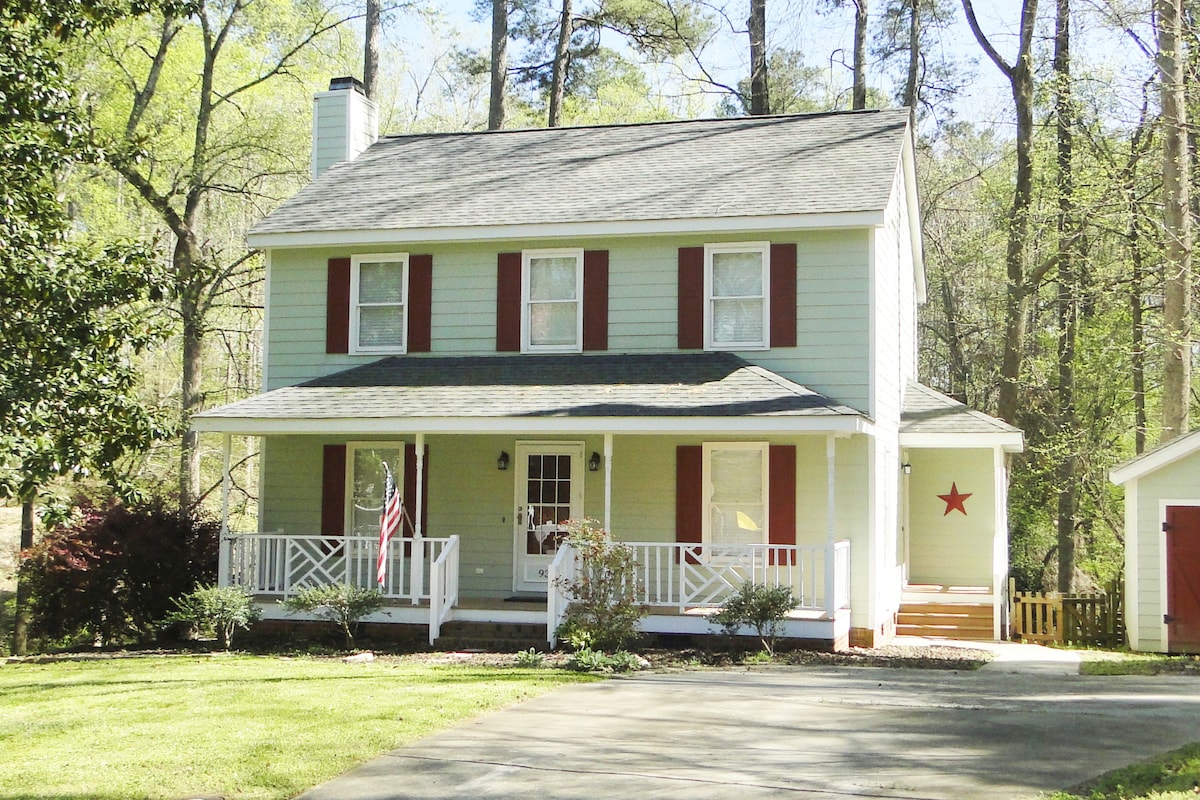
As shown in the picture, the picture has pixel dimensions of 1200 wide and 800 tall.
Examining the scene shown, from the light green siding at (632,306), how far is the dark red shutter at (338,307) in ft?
0.39

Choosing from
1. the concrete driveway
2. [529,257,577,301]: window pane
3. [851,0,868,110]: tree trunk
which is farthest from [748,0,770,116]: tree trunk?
the concrete driveway

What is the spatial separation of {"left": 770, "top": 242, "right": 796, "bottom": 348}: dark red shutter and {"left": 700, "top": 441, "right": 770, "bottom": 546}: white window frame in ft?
4.60

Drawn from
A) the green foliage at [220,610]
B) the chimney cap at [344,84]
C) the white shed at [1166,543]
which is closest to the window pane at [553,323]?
the green foliage at [220,610]

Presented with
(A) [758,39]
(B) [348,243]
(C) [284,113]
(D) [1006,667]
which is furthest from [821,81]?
(D) [1006,667]

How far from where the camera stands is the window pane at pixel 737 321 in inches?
645

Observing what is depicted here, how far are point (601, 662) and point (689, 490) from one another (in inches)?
152

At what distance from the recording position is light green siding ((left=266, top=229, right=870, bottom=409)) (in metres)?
15.8

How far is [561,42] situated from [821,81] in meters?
7.18

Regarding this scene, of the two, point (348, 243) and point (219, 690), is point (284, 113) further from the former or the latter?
point (219, 690)

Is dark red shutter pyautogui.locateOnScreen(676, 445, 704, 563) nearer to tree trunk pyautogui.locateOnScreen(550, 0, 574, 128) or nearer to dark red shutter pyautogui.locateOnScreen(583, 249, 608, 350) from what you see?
dark red shutter pyautogui.locateOnScreen(583, 249, 608, 350)

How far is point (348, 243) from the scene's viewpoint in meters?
17.5

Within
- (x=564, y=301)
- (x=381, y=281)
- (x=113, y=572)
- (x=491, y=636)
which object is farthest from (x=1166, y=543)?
(x=113, y=572)

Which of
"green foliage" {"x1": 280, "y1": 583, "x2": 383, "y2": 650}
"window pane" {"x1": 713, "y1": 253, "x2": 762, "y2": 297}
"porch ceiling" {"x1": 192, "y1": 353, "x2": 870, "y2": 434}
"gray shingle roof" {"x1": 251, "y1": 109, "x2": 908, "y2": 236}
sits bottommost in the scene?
"green foliage" {"x1": 280, "y1": 583, "x2": 383, "y2": 650}

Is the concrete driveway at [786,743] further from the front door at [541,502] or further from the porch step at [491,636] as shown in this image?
the front door at [541,502]
